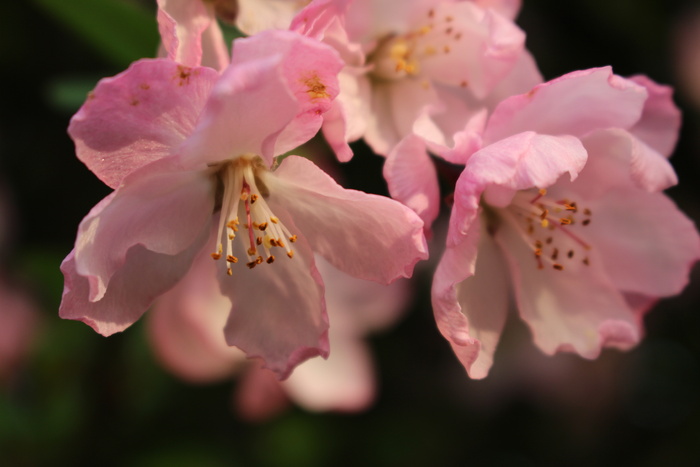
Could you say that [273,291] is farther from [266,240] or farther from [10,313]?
[10,313]

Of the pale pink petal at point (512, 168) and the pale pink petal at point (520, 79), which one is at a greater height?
the pale pink petal at point (512, 168)

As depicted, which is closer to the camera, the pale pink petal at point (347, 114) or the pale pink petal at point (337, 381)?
the pale pink petal at point (347, 114)

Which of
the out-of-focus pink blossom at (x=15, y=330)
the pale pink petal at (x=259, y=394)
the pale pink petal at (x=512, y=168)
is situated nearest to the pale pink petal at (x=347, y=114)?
the pale pink petal at (x=512, y=168)

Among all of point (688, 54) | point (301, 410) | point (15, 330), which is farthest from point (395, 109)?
point (688, 54)

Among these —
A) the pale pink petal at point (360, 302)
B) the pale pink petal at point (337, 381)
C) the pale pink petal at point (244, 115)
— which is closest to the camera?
the pale pink petal at point (244, 115)

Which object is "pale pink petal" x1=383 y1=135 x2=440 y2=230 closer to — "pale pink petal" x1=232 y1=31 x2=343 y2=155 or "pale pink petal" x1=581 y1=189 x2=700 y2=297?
"pale pink petal" x1=232 y1=31 x2=343 y2=155

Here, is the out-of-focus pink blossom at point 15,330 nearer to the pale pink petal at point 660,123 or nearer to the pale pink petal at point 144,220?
the pale pink petal at point 144,220

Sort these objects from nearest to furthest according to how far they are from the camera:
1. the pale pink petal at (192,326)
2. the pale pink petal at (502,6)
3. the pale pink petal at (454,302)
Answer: the pale pink petal at (454,302) → the pale pink petal at (502,6) → the pale pink petal at (192,326)

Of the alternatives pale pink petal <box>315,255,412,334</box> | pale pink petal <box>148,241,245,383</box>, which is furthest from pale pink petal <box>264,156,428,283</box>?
pale pink petal <box>315,255,412,334</box>

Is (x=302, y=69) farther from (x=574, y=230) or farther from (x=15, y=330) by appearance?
(x=15, y=330)
